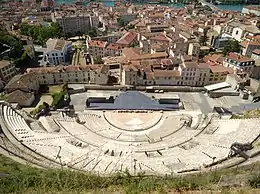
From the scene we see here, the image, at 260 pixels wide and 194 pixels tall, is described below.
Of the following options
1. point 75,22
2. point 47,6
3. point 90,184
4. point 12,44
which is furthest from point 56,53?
point 47,6

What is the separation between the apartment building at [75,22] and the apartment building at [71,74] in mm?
40514

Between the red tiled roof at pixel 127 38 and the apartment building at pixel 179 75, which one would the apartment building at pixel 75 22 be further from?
the apartment building at pixel 179 75

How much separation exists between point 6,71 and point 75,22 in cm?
4354

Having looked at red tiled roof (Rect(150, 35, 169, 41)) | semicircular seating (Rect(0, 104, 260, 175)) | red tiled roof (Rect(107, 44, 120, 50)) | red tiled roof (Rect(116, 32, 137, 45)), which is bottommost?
semicircular seating (Rect(0, 104, 260, 175))

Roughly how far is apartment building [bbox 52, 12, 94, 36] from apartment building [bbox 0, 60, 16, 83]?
3779 cm

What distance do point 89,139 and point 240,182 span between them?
21.7 m

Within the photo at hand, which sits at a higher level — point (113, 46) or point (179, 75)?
point (113, 46)

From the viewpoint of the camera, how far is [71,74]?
5275 centimetres

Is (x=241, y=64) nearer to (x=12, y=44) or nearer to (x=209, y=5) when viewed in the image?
(x=12, y=44)

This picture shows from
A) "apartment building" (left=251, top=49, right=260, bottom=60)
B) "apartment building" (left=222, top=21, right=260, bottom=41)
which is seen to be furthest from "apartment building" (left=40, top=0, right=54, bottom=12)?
"apartment building" (left=251, top=49, right=260, bottom=60)

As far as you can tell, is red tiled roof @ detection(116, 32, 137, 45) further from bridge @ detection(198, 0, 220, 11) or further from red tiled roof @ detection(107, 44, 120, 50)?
bridge @ detection(198, 0, 220, 11)

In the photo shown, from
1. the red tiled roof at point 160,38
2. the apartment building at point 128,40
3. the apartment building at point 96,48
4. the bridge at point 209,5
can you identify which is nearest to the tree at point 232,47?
the red tiled roof at point 160,38

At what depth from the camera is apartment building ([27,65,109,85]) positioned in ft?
170

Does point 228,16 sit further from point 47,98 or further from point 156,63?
point 47,98
